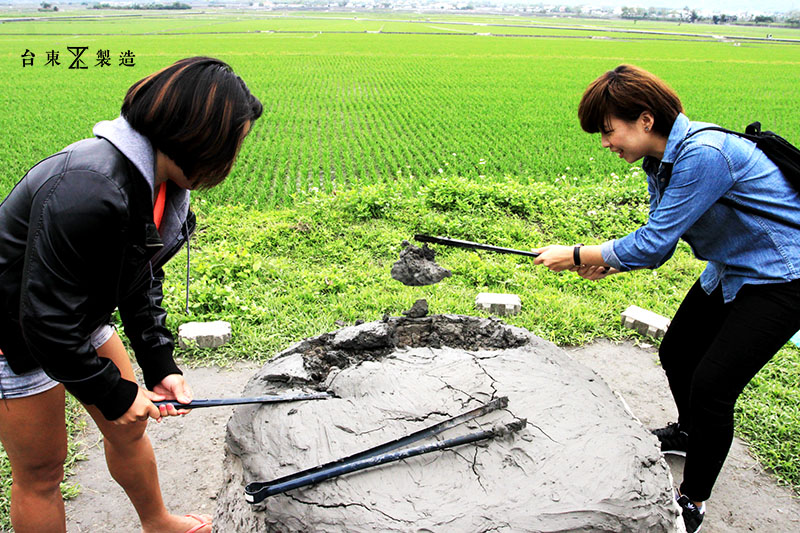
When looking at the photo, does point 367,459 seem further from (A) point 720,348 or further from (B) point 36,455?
(A) point 720,348

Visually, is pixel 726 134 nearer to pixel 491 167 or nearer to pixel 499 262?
pixel 499 262

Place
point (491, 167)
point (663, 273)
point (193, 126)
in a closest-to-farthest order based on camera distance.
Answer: point (193, 126) → point (663, 273) → point (491, 167)

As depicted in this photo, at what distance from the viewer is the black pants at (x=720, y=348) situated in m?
2.04

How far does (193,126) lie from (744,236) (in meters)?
1.93

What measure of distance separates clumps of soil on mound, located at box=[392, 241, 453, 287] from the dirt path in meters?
1.31

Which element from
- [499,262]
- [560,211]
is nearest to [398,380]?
[499,262]

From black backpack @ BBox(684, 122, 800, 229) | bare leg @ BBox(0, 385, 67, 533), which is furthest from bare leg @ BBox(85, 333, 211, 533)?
black backpack @ BBox(684, 122, 800, 229)

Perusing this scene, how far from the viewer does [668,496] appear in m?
1.72

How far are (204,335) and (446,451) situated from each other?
2453 mm

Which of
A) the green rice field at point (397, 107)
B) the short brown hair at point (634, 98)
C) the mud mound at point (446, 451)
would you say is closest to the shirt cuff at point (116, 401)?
the mud mound at point (446, 451)

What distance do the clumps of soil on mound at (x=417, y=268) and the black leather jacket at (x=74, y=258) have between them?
1.51m

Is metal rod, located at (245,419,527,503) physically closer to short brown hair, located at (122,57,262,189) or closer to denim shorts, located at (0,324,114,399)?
denim shorts, located at (0,324,114,399)

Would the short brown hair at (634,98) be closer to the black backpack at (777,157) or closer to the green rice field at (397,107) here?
the black backpack at (777,157)

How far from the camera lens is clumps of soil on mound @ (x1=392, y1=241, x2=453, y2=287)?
A: 9.68 feet
